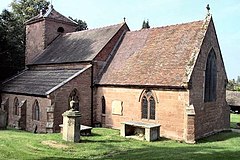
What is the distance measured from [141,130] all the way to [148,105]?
2.14 metres

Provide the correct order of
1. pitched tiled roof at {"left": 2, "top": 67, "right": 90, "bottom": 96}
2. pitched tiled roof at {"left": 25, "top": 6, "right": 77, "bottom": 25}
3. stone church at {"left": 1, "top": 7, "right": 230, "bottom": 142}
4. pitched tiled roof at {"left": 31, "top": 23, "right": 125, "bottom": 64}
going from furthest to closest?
1. pitched tiled roof at {"left": 25, "top": 6, "right": 77, "bottom": 25}
2. pitched tiled roof at {"left": 31, "top": 23, "right": 125, "bottom": 64}
3. pitched tiled roof at {"left": 2, "top": 67, "right": 90, "bottom": 96}
4. stone church at {"left": 1, "top": 7, "right": 230, "bottom": 142}

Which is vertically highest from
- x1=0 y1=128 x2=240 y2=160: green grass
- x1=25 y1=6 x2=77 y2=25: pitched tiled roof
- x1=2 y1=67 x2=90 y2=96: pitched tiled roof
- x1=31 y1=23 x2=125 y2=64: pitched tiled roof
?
x1=25 y1=6 x2=77 y2=25: pitched tiled roof

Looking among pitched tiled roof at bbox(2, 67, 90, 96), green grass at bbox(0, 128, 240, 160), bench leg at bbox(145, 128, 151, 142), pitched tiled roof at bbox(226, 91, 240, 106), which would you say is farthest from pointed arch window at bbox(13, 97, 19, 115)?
pitched tiled roof at bbox(226, 91, 240, 106)

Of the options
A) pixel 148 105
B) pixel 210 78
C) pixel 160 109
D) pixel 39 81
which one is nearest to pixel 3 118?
pixel 39 81

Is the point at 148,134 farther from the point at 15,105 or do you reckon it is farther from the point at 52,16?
the point at 52,16

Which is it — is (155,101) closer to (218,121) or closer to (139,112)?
(139,112)

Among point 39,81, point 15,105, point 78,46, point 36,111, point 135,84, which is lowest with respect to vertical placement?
point 36,111

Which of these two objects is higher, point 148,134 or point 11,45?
point 11,45

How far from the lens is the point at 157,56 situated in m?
24.4

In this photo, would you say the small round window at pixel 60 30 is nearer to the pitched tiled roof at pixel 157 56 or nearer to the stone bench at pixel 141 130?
the pitched tiled roof at pixel 157 56

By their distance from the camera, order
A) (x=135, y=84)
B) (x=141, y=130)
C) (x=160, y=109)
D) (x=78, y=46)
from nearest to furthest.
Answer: (x=141, y=130), (x=160, y=109), (x=135, y=84), (x=78, y=46)

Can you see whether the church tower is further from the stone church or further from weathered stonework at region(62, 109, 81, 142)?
weathered stonework at region(62, 109, 81, 142)

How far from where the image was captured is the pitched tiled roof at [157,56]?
2189 cm

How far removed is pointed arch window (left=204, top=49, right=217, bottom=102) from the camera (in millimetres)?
23509
